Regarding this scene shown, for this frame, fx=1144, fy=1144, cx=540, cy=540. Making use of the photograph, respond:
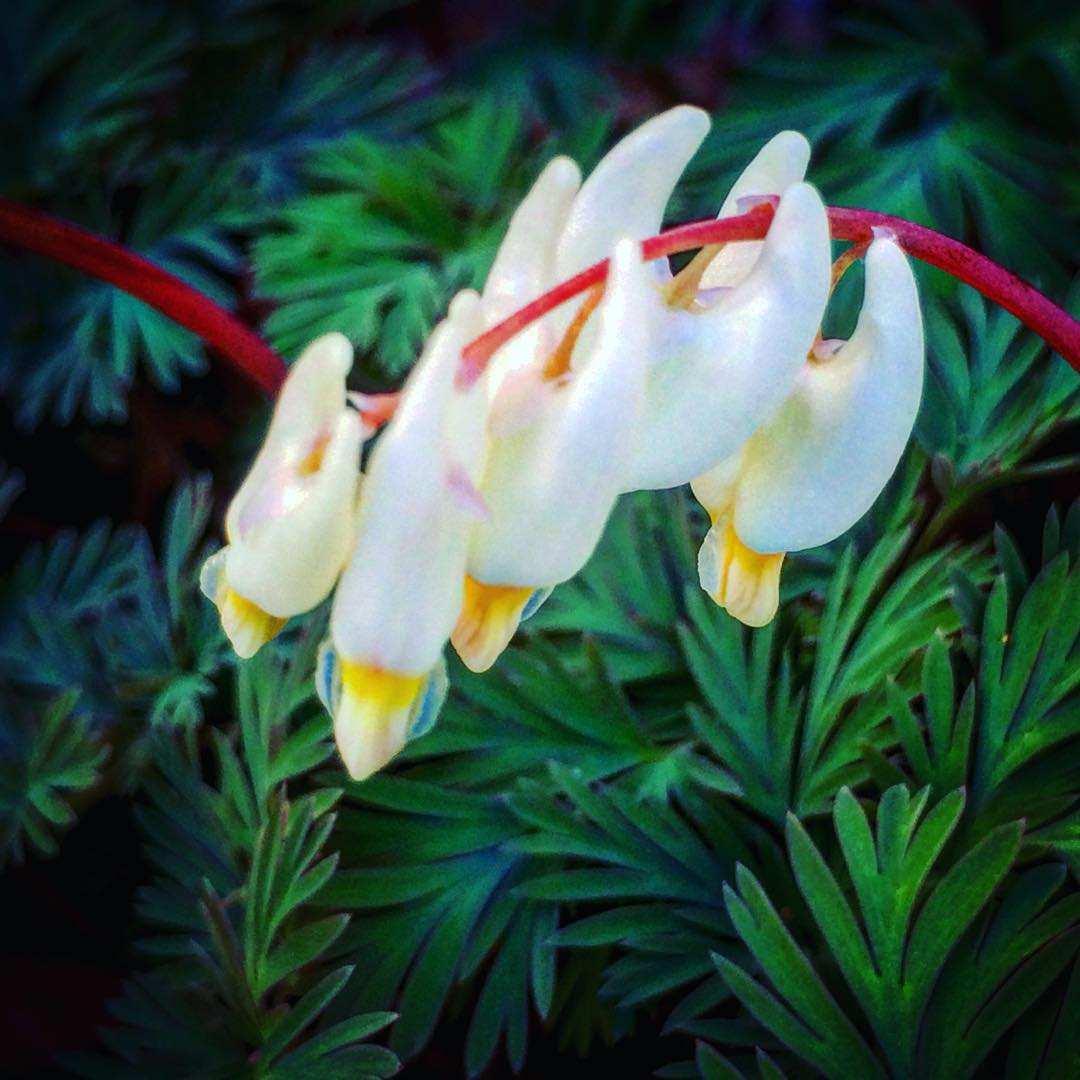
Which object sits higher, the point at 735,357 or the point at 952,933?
the point at 735,357

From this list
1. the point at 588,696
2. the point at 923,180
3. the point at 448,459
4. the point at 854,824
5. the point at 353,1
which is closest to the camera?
the point at 448,459

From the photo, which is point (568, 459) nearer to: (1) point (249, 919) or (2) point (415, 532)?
(2) point (415, 532)

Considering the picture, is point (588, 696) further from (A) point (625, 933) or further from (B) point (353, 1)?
(B) point (353, 1)

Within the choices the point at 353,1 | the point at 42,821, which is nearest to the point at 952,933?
the point at 42,821

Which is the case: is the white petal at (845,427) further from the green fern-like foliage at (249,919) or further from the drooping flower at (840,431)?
the green fern-like foliage at (249,919)

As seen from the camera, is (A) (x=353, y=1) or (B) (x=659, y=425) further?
(A) (x=353, y=1)

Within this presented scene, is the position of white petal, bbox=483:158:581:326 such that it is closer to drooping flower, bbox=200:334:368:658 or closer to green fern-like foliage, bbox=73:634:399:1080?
drooping flower, bbox=200:334:368:658

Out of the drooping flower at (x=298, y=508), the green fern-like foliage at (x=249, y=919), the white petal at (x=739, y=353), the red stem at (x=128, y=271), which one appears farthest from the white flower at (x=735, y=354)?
the red stem at (x=128, y=271)

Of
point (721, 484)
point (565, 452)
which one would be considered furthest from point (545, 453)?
point (721, 484)
